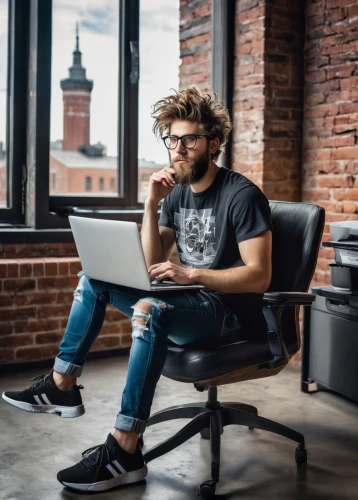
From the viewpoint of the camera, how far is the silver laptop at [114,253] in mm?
2334

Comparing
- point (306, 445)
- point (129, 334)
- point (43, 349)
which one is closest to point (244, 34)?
point (129, 334)

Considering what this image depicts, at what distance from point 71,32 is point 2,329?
182 cm

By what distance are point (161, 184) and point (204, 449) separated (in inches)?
43.2

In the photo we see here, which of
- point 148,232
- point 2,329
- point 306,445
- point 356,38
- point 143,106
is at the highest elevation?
point 356,38

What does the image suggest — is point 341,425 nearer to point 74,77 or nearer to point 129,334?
point 129,334

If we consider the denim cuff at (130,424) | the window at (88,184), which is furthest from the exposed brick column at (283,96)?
the denim cuff at (130,424)

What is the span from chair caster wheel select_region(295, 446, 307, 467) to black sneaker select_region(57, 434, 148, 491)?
68cm

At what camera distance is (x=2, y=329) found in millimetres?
3967

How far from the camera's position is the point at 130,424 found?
92.6 inches

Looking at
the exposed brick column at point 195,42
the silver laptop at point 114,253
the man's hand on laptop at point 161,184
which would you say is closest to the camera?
the silver laptop at point 114,253

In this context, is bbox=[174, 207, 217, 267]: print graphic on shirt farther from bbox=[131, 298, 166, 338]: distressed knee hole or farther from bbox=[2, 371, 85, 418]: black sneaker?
bbox=[2, 371, 85, 418]: black sneaker

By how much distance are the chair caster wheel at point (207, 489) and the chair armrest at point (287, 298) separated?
658 millimetres

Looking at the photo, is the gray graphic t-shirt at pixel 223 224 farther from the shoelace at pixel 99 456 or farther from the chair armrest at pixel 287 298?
the shoelace at pixel 99 456

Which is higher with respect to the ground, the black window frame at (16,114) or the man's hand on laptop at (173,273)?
the black window frame at (16,114)
